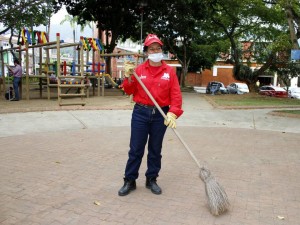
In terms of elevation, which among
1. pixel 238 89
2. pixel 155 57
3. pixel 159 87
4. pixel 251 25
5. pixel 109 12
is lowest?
pixel 238 89

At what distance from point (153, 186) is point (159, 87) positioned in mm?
1221

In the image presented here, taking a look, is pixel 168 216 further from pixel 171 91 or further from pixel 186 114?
pixel 186 114

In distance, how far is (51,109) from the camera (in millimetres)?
10984

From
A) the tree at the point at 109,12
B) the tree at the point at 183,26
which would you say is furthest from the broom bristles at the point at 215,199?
the tree at the point at 109,12

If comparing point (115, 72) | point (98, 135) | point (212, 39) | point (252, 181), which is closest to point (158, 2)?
point (212, 39)

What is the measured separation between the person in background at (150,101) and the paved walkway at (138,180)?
55 centimetres

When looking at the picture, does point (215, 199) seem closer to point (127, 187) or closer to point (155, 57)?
point (127, 187)

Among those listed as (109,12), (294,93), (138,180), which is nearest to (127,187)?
(138,180)

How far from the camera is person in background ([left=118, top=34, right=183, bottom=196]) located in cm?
395

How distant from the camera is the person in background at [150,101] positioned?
3945 millimetres

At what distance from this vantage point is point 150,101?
3980mm

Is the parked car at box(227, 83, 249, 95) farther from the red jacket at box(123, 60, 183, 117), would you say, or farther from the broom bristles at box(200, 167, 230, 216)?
the broom bristles at box(200, 167, 230, 216)

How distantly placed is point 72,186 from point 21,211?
86 centimetres

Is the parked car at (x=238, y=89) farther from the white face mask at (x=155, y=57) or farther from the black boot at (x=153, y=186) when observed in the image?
the white face mask at (x=155, y=57)
